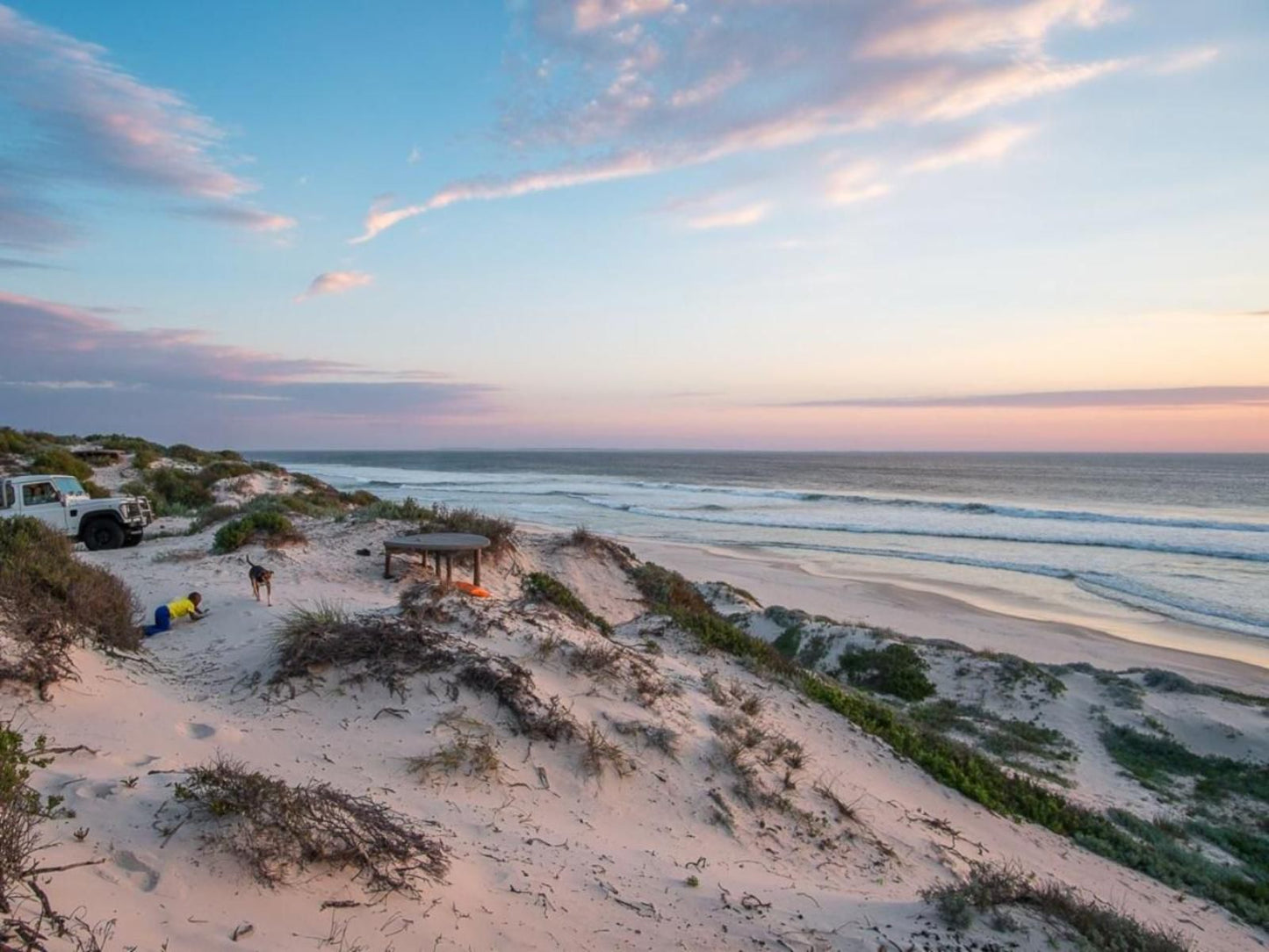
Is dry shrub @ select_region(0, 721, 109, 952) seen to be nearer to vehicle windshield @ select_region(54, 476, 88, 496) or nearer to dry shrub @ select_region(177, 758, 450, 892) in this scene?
dry shrub @ select_region(177, 758, 450, 892)

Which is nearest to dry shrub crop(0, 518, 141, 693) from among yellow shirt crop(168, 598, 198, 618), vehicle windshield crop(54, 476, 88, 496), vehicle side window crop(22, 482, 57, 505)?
yellow shirt crop(168, 598, 198, 618)

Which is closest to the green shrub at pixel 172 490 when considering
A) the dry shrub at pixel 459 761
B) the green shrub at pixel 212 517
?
the green shrub at pixel 212 517

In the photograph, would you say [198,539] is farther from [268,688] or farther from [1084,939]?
[1084,939]

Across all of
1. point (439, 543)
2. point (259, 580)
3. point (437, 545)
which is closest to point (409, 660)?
point (259, 580)

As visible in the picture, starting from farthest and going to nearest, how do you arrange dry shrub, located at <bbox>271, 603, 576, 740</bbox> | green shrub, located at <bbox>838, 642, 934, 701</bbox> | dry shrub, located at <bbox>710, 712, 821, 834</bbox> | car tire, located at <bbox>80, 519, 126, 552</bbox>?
1. car tire, located at <bbox>80, 519, 126, 552</bbox>
2. green shrub, located at <bbox>838, 642, 934, 701</bbox>
3. dry shrub, located at <bbox>271, 603, 576, 740</bbox>
4. dry shrub, located at <bbox>710, 712, 821, 834</bbox>

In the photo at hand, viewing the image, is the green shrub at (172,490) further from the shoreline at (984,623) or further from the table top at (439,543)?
the shoreline at (984,623)

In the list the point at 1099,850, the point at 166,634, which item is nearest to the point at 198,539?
the point at 166,634

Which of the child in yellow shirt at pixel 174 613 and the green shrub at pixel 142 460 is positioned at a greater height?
the green shrub at pixel 142 460
